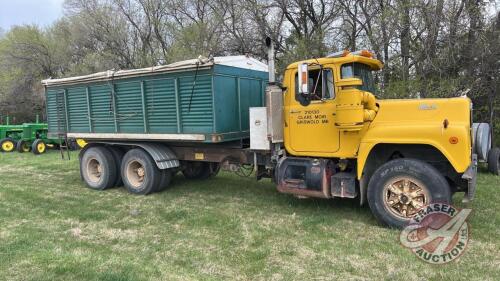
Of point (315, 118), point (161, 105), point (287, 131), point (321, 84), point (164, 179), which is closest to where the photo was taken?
point (321, 84)

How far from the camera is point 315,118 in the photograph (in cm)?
605

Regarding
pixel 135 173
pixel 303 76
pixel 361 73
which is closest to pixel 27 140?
pixel 135 173

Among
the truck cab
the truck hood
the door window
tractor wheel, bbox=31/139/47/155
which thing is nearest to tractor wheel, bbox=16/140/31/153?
tractor wheel, bbox=31/139/47/155

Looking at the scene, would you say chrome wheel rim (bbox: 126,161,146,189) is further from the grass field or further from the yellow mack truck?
the grass field

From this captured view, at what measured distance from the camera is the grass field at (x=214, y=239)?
13.9 ft

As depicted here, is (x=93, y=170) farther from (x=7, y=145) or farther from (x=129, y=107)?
(x=7, y=145)

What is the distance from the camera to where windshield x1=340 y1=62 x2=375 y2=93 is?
582cm

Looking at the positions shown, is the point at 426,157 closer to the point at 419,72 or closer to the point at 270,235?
the point at 270,235

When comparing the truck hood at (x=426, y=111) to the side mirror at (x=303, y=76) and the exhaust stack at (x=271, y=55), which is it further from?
the exhaust stack at (x=271, y=55)

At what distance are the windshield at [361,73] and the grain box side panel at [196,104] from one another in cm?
214

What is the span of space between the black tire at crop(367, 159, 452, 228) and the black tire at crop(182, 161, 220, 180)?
423 centimetres

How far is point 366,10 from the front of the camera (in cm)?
1452

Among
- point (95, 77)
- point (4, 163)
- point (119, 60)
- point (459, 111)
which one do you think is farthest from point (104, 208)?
point (119, 60)

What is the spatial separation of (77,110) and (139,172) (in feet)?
6.64
